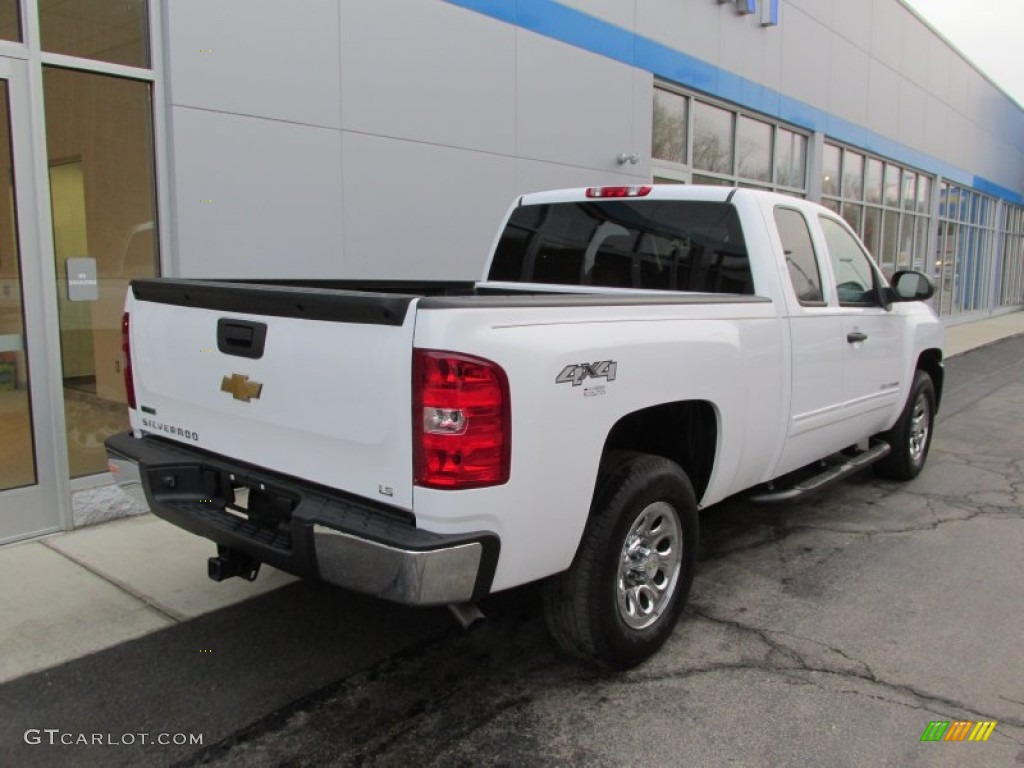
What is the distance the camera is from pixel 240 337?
3053 mm

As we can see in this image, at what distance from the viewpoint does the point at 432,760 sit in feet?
9.29

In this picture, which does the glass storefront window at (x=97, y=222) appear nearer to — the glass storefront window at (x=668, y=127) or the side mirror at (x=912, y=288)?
the side mirror at (x=912, y=288)

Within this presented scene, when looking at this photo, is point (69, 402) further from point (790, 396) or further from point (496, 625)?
point (790, 396)

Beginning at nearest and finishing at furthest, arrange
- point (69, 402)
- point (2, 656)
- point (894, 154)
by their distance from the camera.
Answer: point (2, 656), point (69, 402), point (894, 154)

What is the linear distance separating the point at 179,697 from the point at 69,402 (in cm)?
268

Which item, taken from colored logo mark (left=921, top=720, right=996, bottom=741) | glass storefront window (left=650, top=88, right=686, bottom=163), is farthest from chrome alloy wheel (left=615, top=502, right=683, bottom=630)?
glass storefront window (left=650, top=88, right=686, bottom=163)

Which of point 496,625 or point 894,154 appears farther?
point 894,154

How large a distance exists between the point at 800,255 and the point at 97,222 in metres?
4.33

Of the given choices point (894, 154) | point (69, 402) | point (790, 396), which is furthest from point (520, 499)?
point (894, 154)

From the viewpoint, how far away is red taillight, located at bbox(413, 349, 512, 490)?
8.31 ft

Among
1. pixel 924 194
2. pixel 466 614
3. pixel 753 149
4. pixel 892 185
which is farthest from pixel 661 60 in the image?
pixel 924 194
